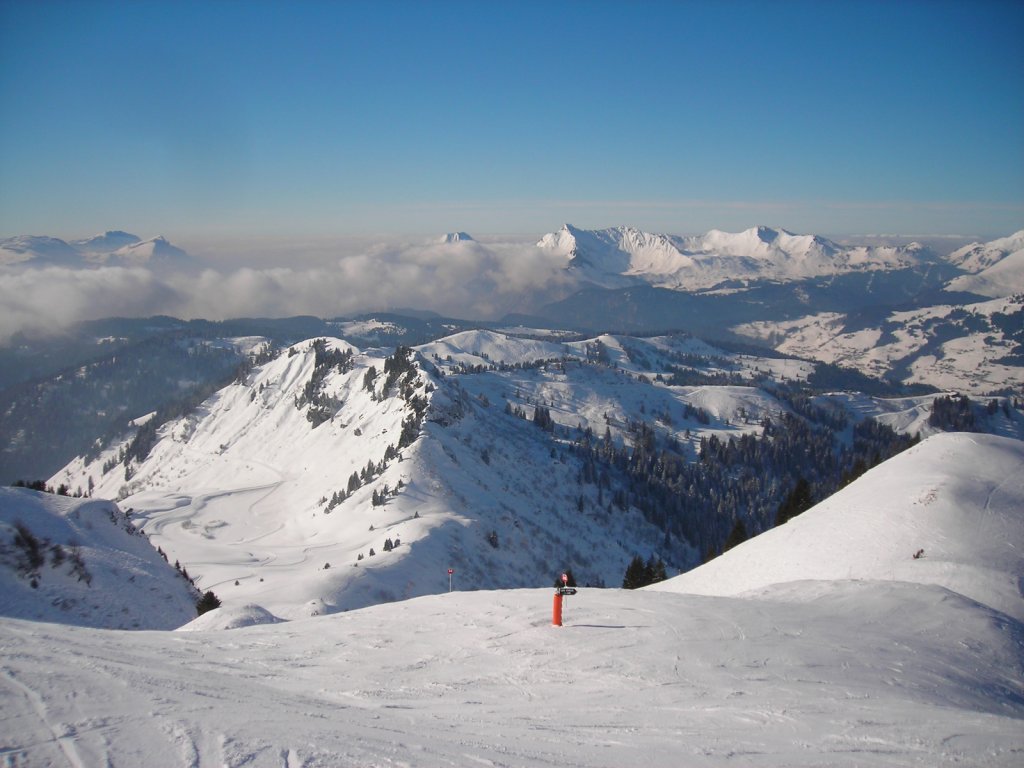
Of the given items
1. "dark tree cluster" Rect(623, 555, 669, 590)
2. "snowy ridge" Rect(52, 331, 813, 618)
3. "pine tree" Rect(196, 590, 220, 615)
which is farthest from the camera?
"snowy ridge" Rect(52, 331, 813, 618)

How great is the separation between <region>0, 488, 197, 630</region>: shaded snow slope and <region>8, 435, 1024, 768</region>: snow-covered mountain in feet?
55.4

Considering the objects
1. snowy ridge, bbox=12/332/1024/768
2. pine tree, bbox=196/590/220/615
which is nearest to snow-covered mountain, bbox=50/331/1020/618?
pine tree, bbox=196/590/220/615

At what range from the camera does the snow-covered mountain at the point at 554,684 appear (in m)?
9.00

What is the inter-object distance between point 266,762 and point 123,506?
134472 millimetres

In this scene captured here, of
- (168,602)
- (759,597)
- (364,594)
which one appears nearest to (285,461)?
(364,594)

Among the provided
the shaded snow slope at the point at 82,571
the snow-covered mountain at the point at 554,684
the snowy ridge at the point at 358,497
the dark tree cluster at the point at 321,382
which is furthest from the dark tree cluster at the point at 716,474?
the snow-covered mountain at the point at 554,684

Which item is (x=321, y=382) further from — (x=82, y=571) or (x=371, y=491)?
(x=82, y=571)

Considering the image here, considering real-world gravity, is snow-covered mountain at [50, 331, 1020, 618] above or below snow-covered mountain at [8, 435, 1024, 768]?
below

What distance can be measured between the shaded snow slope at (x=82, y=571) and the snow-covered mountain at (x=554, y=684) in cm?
1688

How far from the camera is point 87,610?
2944 cm

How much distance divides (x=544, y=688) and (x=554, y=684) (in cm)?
36

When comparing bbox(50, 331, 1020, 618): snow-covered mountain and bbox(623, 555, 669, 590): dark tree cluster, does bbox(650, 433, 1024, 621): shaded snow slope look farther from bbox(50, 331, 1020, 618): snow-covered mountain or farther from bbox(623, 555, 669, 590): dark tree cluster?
bbox(50, 331, 1020, 618): snow-covered mountain

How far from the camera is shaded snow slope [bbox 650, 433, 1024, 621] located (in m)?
27.3

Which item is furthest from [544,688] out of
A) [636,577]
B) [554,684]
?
[636,577]
